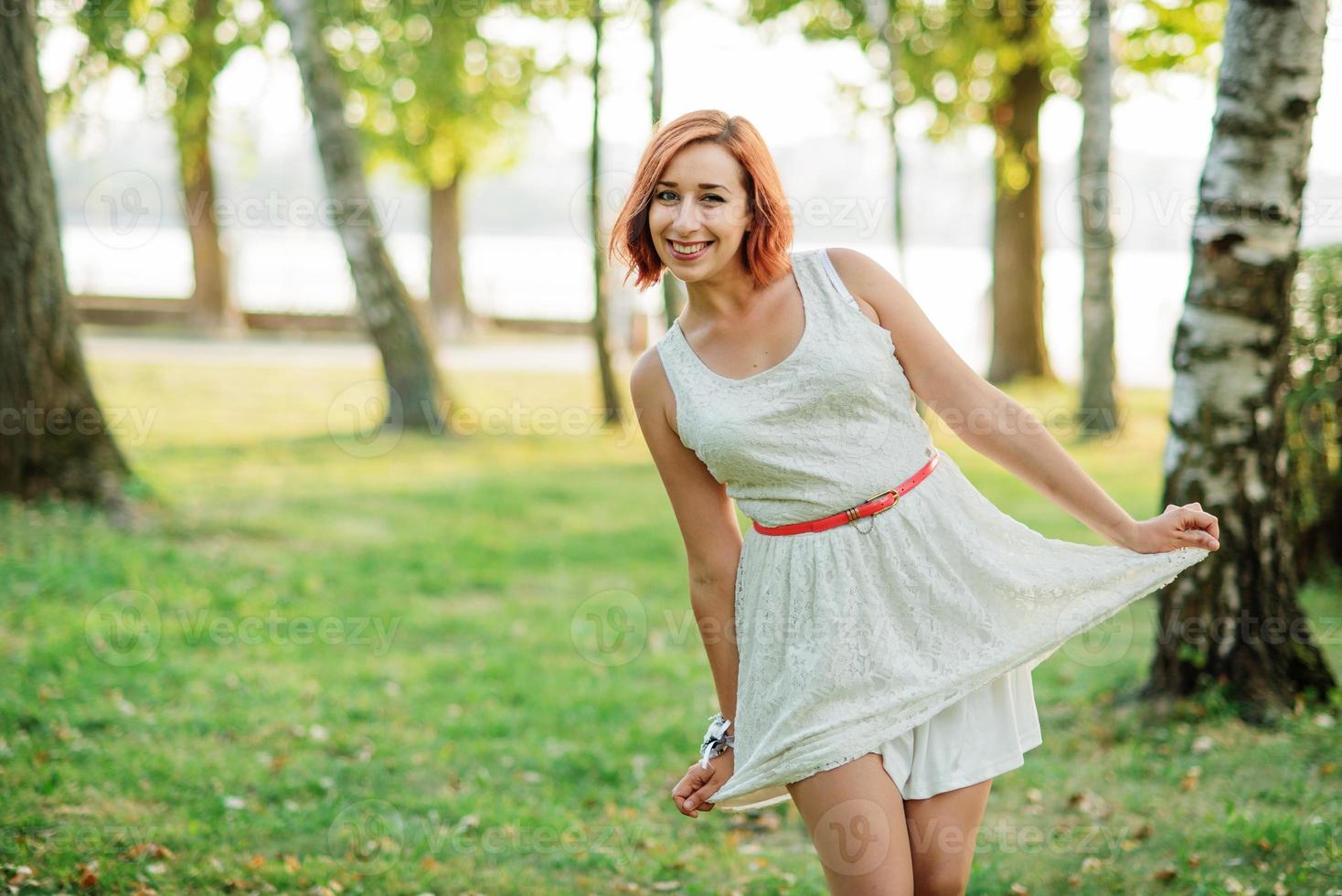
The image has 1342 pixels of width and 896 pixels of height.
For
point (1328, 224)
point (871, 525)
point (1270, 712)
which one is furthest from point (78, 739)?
point (1328, 224)

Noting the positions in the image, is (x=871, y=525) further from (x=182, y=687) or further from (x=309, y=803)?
(x=182, y=687)

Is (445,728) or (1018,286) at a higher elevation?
(1018,286)

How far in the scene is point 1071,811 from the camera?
Answer: 4648 millimetres

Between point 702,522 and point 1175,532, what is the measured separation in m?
1.06

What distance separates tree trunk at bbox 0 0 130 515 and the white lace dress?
6.28 metres

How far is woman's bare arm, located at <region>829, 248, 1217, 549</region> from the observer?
2756 millimetres

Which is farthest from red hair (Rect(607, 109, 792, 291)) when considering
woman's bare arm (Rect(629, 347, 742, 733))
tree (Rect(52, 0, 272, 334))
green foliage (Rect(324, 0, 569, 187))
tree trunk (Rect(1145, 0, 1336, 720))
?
green foliage (Rect(324, 0, 569, 187))

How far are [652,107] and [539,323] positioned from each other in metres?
16.1

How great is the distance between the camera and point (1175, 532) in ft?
9.23

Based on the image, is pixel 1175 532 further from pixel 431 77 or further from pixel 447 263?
pixel 447 263

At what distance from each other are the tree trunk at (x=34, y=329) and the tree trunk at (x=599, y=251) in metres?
5.73

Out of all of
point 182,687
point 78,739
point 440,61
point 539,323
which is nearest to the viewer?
point 78,739

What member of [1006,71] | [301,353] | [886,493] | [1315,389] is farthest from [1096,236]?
[301,353]

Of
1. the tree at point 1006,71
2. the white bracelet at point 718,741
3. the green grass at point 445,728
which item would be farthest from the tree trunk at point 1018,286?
the white bracelet at point 718,741
